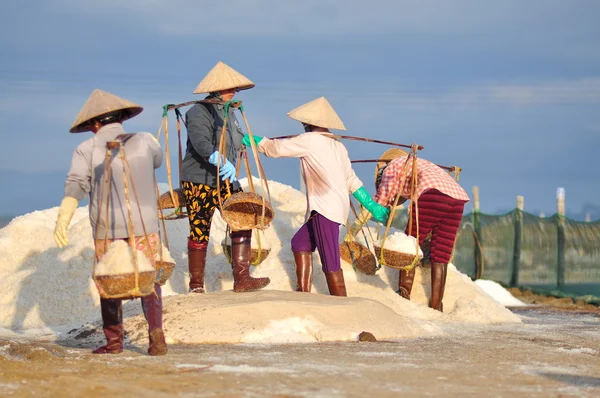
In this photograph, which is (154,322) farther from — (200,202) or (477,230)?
(477,230)

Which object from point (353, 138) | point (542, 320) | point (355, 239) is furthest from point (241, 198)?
point (542, 320)

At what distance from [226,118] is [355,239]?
254 centimetres

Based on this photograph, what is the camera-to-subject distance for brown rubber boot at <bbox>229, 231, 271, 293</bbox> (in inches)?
302

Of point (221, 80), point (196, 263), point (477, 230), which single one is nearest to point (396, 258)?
point (196, 263)

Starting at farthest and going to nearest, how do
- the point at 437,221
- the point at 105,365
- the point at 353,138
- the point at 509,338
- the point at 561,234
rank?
the point at 561,234 → the point at 437,221 → the point at 353,138 → the point at 509,338 → the point at 105,365

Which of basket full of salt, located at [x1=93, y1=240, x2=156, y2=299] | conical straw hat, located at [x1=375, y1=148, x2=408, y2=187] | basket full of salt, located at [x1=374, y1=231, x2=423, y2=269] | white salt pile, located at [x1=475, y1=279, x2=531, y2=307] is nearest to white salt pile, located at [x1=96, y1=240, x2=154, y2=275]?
basket full of salt, located at [x1=93, y1=240, x2=156, y2=299]

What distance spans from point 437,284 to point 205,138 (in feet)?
9.32

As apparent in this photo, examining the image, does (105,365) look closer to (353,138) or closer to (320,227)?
(320,227)

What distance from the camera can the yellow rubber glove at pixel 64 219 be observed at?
572 cm

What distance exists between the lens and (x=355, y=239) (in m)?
9.38

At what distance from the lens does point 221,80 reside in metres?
7.64

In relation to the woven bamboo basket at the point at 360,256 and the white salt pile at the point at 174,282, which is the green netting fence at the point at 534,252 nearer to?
the white salt pile at the point at 174,282

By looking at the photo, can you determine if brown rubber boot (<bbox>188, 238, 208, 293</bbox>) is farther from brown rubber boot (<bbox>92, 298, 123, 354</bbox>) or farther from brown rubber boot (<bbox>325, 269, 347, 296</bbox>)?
brown rubber boot (<bbox>92, 298, 123, 354</bbox>)

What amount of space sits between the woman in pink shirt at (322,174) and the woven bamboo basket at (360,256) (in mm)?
1194
